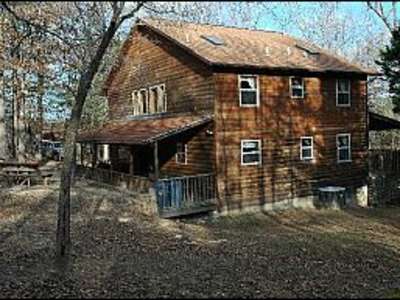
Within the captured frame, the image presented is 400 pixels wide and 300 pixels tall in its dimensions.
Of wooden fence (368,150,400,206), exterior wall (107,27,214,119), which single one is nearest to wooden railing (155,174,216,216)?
exterior wall (107,27,214,119)

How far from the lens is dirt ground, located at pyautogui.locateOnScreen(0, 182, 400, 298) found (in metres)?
9.91

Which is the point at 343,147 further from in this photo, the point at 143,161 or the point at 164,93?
the point at 143,161

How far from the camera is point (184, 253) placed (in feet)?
46.0

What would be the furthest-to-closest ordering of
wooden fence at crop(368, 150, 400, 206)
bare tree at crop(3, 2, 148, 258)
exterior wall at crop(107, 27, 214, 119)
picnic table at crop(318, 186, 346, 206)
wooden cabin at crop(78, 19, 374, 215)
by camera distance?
wooden fence at crop(368, 150, 400, 206) < picnic table at crop(318, 186, 346, 206) < exterior wall at crop(107, 27, 214, 119) < wooden cabin at crop(78, 19, 374, 215) < bare tree at crop(3, 2, 148, 258)

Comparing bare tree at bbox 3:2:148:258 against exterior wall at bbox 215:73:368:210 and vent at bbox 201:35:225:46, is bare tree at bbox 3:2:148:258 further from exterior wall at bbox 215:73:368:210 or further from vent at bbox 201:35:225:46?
vent at bbox 201:35:225:46

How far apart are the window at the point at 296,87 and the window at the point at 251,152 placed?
3026 mm

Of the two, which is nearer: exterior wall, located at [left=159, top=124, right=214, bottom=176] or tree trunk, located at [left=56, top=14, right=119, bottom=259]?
tree trunk, located at [left=56, top=14, right=119, bottom=259]

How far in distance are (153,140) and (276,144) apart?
6.33 metres

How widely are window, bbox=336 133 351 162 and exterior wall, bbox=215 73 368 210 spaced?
0.93ft

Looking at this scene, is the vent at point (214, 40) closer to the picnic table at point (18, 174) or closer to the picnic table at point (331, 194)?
the picnic table at point (331, 194)

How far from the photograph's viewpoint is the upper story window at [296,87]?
24828 mm

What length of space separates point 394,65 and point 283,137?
6230 mm

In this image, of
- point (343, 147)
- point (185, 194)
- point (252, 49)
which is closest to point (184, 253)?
point (185, 194)

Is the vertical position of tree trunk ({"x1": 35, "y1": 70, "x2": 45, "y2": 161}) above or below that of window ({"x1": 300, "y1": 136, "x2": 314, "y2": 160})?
above
